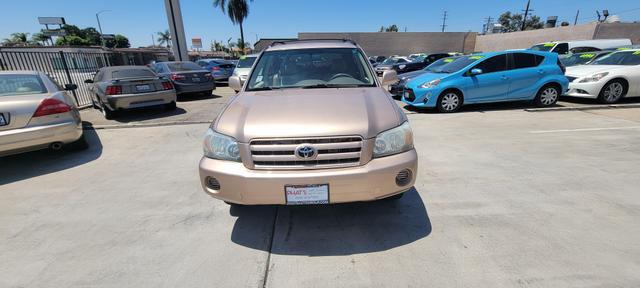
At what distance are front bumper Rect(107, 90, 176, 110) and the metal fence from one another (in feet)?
9.56

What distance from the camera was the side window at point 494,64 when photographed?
25.1 feet

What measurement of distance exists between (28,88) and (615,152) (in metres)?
Result: 8.86

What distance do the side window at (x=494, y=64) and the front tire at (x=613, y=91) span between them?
283 cm

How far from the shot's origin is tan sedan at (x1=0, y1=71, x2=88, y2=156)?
3992 mm

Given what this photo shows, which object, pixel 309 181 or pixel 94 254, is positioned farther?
pixel 94 254

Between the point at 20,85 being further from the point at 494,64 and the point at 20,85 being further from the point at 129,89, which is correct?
the point at 494,64

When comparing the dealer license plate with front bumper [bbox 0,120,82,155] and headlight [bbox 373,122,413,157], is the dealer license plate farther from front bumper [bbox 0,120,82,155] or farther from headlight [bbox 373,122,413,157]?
front bumper [bbox 0,120,82,155]

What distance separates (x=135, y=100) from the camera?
7531 millimetres

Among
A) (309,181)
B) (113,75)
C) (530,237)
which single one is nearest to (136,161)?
(309,181)

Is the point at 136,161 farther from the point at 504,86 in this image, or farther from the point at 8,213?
the point at 504,86

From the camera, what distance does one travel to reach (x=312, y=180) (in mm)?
2201

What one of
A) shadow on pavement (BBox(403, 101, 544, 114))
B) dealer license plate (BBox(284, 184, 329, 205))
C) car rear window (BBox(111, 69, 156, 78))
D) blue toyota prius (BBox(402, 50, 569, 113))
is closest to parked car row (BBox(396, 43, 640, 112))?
blue toyota prius (BBox(402, 50, 569, 113))

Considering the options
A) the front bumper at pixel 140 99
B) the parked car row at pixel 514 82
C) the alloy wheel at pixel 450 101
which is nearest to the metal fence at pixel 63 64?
the front bumper at pixel 140 99

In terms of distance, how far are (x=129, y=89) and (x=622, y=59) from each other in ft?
42.6
